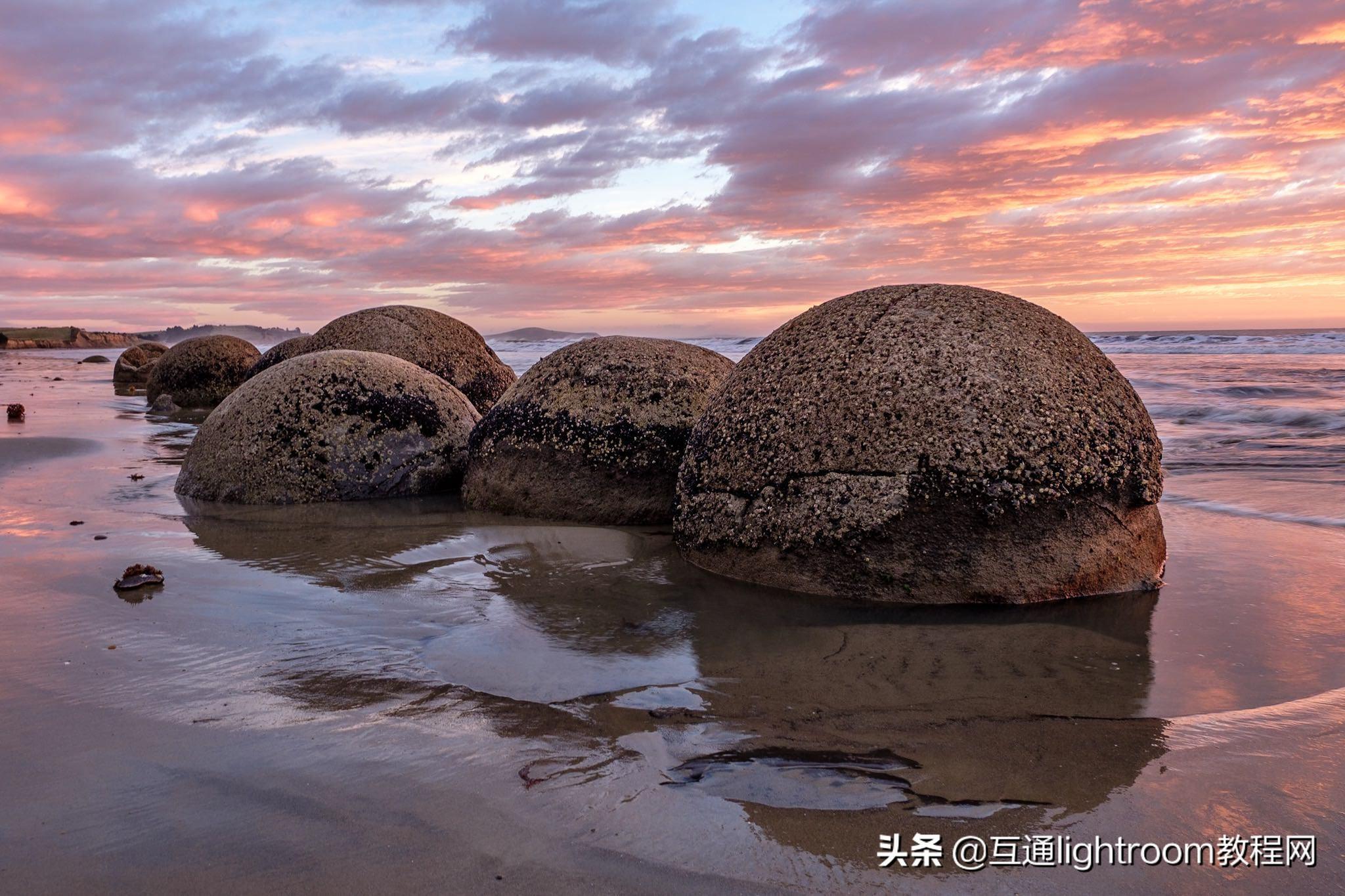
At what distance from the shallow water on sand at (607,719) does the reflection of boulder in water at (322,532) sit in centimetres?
5

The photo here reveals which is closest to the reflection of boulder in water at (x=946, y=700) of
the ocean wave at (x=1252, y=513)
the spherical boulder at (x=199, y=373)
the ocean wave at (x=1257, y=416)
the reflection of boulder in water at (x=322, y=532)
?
the reflection of boulder in water at (x=322, y=532)

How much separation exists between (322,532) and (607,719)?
353 cm

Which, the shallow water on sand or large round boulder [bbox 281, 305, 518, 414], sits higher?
large round boulder [bbox 281, 305, 518, 414]

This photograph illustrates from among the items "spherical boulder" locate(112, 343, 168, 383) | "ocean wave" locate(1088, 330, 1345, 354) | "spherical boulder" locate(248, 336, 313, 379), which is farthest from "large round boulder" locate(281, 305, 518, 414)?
"ocean wave" locate(1088, 330, 1345, 354)

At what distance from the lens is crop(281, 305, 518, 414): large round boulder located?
10.6 meters

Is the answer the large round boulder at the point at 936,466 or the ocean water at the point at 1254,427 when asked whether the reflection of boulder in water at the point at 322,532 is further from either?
the ocean water at the point at 1254,427

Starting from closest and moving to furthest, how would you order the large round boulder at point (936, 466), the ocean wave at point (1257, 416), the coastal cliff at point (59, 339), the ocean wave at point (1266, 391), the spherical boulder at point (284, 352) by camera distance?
the large round boulder at point (936, 466) < the spherical boulder at point (284, 352) < the ocean wave at point (1257, 416) < the ocean wave at point (1266, 391) < the coastal cliff at point (59, 339)

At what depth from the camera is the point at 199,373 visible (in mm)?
16109

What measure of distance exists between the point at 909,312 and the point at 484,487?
3240mm

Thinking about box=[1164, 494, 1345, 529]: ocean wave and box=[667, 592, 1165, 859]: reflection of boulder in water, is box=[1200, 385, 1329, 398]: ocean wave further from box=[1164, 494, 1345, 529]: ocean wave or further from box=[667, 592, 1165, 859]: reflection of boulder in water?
box=[667, 592, 1165, 859]: reflection of boulder in water

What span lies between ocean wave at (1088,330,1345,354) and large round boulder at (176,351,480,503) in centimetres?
2542

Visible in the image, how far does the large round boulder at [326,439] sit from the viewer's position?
709 cm

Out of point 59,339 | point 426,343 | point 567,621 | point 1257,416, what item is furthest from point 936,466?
point 59,339

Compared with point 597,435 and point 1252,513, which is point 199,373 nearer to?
point 597,435
